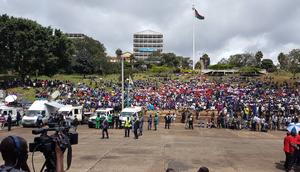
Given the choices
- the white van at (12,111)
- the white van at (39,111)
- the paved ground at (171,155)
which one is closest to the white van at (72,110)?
the white van at (39,111)

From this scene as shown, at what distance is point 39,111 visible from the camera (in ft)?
118

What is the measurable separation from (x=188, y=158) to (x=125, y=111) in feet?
58.5

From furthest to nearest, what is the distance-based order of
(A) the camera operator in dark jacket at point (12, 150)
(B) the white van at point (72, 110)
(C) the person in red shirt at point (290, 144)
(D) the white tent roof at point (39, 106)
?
(B) the white van at point (72, 110), (D) the white tent roof at point (39, 106), (C) the person in red shirt at point (290, 144), (A) the camera operator in dark jacket at point (12, 150)

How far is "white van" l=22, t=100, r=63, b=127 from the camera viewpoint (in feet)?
114

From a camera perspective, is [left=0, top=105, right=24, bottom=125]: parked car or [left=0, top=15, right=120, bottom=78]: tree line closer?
[left=0, top=105, right=24, bottom=125]: parked car

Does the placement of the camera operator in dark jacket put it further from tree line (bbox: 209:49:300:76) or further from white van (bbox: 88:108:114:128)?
tree line (bbox: 209:49:300:76)

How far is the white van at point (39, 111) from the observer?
34625 mm

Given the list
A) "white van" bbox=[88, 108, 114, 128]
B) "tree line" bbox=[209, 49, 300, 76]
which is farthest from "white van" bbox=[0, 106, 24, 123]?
"tree line" bbox=[209, 49, 300, 76]

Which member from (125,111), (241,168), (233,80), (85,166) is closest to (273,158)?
(241,168)

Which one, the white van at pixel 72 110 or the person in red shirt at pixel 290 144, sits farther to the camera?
the white van at pixel 72 110

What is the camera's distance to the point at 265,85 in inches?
2459

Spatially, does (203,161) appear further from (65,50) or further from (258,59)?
(258,59)

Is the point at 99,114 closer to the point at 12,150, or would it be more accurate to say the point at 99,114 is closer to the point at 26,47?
the point at 12,150

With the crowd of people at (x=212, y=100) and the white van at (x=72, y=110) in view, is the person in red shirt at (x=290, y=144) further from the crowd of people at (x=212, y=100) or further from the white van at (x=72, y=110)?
the white van at (x=72, y=110)
